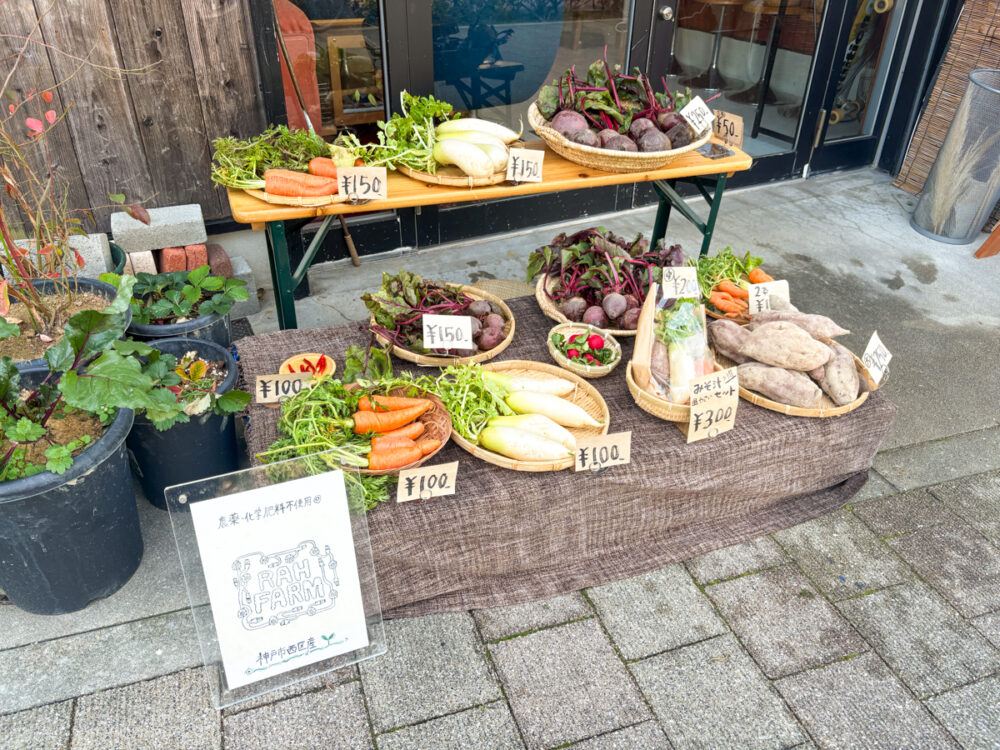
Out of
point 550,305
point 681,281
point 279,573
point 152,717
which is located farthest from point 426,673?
point 681,281

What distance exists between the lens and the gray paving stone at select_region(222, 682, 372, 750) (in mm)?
2008

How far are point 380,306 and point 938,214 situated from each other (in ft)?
14.9

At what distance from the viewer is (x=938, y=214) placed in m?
5.20

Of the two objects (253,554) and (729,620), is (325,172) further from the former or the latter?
(729,620)

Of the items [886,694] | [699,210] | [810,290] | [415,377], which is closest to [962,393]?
[810,290]

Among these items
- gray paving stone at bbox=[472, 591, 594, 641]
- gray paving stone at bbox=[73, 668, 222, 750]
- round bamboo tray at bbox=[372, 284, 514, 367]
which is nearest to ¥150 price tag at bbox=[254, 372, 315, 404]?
round bamboo tray at bbox=[372, 284, 514, 367]

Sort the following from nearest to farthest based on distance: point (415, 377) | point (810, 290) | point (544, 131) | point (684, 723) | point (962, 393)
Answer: point (684, 723)
point (415, 377)
point (544, 131)
point (962, 393)
point (810, 290)

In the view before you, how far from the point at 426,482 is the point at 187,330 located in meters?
1.40

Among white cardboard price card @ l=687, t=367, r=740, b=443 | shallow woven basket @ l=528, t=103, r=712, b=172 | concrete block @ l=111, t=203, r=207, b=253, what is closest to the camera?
white cardboard price card @ l=687, t=367, r=740, b=443

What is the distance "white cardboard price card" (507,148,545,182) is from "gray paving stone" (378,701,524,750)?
2.06 metres

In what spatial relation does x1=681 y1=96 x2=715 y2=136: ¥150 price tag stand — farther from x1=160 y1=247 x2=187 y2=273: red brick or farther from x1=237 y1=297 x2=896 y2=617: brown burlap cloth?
x1=160 y1=247 x2=187 y2=273: red brick

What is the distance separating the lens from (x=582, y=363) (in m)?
2.70

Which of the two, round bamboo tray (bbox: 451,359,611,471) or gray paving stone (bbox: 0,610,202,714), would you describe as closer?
gray paving stone (bbox: 0,610,202,714)

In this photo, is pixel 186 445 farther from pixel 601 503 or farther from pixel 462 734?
pixel 601 503
